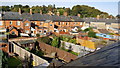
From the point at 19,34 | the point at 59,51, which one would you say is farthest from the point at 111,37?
the point at 19,34

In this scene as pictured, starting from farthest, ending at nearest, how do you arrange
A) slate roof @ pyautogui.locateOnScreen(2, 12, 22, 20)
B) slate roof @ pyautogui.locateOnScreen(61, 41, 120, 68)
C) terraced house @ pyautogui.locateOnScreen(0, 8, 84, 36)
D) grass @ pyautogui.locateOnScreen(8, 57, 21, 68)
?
slate roof @ pyautogui.locateOnScreen(2, 12, 22, 20)
terraced house @ pyautogui.locateOnScreen(0, 8, 84, 36)
grass @ pyautogui.locateOnScreen(8, 57, 21, 68)
slate roof @ pyautogui.locateOnScreen(61, 41, 120, 68)

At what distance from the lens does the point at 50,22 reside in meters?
35.8

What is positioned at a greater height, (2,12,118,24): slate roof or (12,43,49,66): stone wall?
(2,12,118,24): slate roof

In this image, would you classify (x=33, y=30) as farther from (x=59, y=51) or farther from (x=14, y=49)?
(x=59, y=51)

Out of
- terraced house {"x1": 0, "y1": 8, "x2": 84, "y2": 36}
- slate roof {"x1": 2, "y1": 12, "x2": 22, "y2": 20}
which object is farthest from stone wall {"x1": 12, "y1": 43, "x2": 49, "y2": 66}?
slate roof {"x1": 2, "y1": 12, "x2": 22, "y2": 20}

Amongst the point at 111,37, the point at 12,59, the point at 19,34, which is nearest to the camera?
the point at 12,59

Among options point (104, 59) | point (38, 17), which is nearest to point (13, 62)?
point (104, 59)

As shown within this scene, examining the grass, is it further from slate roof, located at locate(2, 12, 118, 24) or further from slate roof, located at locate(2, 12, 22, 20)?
slate roof, located at locate(2, 12, 118, 24)

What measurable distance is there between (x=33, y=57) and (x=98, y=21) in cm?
3545

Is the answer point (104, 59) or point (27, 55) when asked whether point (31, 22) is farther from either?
point (104, 59)

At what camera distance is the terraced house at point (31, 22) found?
32.2 metres

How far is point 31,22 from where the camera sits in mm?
36375

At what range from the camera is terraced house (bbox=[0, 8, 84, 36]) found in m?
32.2

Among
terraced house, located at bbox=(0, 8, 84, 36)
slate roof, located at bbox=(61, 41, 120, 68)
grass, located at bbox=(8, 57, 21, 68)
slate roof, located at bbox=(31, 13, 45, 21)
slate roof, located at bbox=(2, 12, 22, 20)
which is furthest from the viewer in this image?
slate roof, located at bbox=(31, 13, 45, 21)
